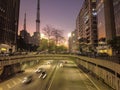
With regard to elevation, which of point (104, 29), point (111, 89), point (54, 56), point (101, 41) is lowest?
point (111, 89)

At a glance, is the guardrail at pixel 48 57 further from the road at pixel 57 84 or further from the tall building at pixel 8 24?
the tall building at pixel 8 24

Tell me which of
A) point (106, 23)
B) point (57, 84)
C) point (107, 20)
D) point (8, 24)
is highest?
point (107, 20)

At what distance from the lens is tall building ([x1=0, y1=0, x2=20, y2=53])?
273 ft

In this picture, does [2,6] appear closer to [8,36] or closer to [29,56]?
[8,36]

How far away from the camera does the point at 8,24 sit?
295 feet

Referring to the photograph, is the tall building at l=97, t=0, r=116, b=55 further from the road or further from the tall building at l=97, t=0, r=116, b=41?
the road

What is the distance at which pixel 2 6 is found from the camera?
82.9m

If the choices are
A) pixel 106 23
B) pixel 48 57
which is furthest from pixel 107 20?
pixel 48 57

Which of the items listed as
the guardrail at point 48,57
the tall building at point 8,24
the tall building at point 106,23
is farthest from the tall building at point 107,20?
the tall building at point 8,24

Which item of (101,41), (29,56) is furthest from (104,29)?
(29,56)

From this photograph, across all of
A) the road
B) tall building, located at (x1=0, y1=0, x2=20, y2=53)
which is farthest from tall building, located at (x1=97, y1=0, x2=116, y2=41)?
tall building, located at (x1=0, y1=0, x2=20, y2=53)

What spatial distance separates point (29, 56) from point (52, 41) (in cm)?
3714

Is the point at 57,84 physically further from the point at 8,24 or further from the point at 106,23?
the point at 8,24

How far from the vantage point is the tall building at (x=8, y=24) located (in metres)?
83.2
